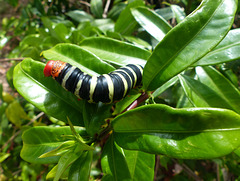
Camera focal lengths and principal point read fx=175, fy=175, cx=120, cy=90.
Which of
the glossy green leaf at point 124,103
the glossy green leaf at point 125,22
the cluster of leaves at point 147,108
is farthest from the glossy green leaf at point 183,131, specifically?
the glossy green leaf at point 125,22

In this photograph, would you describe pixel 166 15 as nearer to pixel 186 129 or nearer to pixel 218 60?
pixel 218 60

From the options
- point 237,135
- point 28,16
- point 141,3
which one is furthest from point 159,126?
point 28,16

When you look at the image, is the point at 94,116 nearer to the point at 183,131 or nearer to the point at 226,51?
the point at 183,131

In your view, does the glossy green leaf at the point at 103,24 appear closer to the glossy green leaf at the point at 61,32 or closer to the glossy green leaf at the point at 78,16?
the glossy green leaf at the point at 78,16

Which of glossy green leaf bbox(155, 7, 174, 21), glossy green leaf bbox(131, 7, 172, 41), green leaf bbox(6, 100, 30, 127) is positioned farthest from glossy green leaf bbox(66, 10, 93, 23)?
green leaf bbox(6, 100, 30, 127)

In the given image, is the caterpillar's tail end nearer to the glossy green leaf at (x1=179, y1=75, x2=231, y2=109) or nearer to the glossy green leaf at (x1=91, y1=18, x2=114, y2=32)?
the glossy green leaf at (x1=179, y1=75, x2=231, y2=109)
